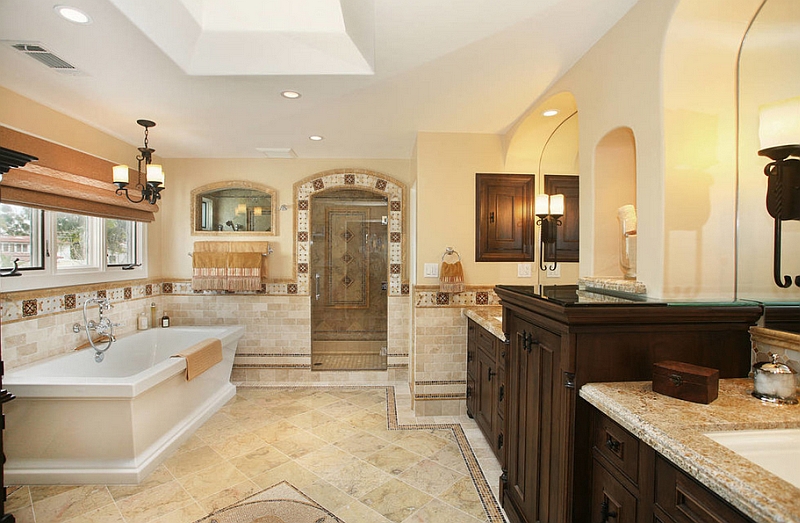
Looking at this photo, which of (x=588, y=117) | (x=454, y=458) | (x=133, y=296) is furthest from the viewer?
(x=133, y=296)

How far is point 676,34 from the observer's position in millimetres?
1454

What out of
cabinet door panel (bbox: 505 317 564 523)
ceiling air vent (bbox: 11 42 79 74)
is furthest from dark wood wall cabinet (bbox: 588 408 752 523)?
ceiling air vent (bbox: 11 42 79 74)

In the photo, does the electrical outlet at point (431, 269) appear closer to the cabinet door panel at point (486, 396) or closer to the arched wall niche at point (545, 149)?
the cabinet door panel at point (486, 396)

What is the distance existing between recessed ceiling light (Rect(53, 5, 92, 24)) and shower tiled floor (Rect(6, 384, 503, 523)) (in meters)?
2.51

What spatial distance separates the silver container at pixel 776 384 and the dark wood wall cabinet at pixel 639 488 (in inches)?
17.8

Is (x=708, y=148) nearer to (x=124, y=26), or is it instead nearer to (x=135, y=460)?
(x=124, y=26)

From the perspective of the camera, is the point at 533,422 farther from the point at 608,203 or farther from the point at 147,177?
the point at 147,177

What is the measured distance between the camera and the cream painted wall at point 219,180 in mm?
4262

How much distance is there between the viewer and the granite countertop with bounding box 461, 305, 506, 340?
252cm

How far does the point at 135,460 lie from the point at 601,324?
287 cm

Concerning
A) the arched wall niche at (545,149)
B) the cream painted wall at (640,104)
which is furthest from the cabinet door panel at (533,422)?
the arched wall niche at (545,149)

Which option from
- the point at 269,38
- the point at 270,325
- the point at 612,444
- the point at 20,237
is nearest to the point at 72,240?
the point at 20,237

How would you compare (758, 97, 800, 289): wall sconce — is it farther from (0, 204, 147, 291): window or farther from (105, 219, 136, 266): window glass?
(105, 219, 136, 266): window glass

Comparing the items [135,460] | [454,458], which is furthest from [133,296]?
[454,458]
